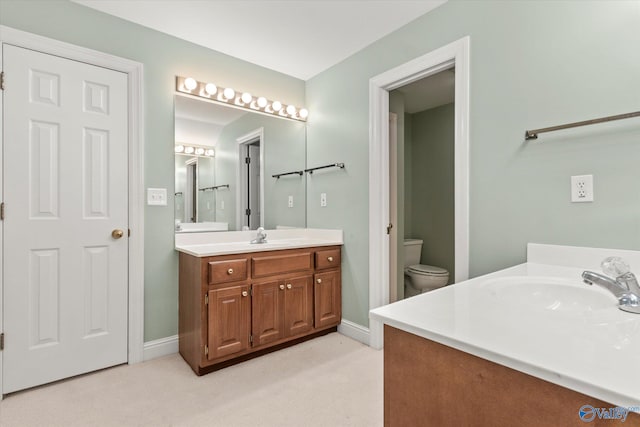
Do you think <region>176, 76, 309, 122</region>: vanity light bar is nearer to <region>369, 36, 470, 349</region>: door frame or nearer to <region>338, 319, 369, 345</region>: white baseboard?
<region>369, 36, 470, 349</region>: door frame

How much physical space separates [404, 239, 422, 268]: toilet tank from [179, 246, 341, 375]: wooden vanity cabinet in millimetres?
1437

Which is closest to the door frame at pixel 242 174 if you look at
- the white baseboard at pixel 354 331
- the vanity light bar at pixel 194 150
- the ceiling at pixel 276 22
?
the vanity light bar at pixel 194 150

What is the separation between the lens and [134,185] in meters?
2.17

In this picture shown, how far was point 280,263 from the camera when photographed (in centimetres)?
234

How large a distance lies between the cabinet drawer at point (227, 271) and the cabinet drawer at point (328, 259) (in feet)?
2.21

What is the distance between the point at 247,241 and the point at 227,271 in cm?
73

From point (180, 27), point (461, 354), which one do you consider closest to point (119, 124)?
point (180, 27)

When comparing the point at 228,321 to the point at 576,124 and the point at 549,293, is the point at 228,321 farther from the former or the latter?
the point at 576,124

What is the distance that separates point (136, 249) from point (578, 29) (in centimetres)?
282

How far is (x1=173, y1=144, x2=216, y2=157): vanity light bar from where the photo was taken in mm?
2405

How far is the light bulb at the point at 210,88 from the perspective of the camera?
246 centimetres

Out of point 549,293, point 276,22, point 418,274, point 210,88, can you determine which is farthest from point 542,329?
point 418,274

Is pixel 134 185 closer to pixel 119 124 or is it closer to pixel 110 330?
pixel 119 124

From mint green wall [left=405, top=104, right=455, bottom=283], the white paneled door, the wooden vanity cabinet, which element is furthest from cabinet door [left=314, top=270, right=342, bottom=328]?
mint green wall [left=405, top=104, right=455, bottom=283]
